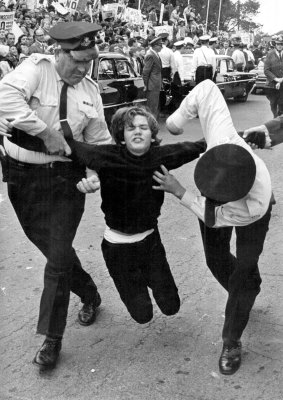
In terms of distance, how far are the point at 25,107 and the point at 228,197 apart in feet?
3.67

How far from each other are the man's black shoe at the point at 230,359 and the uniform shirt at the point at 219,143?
27.6 inches

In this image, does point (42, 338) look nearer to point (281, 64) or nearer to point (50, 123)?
point (50, 123)

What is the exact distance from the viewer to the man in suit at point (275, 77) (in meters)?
11.4

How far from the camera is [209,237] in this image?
3.64 metres

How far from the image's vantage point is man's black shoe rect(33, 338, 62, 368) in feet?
11.4

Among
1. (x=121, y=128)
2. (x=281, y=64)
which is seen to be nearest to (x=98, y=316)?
(x=121, y=128)

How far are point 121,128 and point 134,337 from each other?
4.14 feet

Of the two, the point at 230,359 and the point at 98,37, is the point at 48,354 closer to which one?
the point at 230,359

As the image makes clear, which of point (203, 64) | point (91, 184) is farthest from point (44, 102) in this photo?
point (203, 64)

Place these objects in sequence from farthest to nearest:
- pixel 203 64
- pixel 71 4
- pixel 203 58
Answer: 1. pixel 71 4
2. pixel 203 58
3. pixel 203 64

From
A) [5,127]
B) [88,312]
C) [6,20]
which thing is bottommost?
[6,20]

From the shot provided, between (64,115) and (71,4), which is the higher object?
(64,115)

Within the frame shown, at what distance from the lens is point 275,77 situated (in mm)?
11602

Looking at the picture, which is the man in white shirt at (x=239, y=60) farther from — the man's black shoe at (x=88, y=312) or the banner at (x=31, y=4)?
the man's black shoe at (x=88, y=312)
